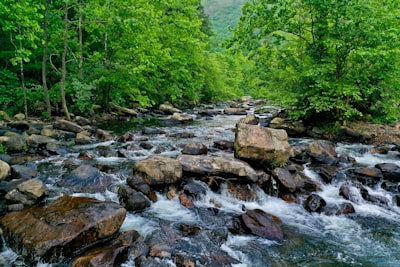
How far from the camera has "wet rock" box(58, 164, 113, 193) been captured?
6.50 m

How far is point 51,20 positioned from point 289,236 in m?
14.4

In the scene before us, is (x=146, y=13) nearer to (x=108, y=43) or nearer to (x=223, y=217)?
(x=108, y=43)

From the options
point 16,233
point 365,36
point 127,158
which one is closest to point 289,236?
point 16,233

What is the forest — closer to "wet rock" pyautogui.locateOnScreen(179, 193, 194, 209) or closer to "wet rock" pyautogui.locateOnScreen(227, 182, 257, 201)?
"wet rock" pyautogui.locateOnScreen(227, 182, 257, 201)

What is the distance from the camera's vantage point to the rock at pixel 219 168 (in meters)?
7.20

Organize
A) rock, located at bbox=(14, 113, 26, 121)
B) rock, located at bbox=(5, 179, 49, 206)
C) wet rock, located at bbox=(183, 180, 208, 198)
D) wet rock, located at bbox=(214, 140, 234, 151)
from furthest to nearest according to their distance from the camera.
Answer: rock, located at bbox=(14, 113, 26, 121), wet rock, located at bbox=(214, 140, 234, 151), wet rock, located at bbox=(183, 180, 208, 198), rock, located at bbox=(5, 179, 49, 206)

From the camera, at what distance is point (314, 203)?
6.45 meters

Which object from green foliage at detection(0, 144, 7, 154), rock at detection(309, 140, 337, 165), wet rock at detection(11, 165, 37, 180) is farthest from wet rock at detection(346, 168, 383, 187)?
green foliage at detection(0, 144, 7, 154)

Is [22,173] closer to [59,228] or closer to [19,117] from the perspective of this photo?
[59,228]

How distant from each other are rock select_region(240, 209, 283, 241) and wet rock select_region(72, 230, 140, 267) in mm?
2110

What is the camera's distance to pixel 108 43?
18.1 meters


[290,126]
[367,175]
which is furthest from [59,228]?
[290,126]

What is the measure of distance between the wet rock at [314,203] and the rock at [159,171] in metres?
3.04

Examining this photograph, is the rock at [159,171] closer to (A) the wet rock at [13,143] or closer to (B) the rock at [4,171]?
(B) the rock at [4,171]
